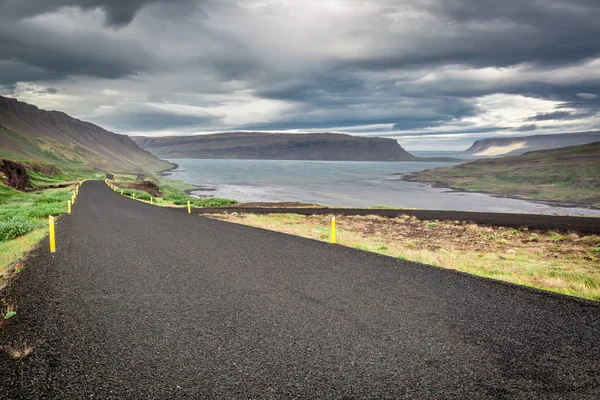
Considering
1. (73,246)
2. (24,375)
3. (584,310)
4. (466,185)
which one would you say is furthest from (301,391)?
(466,185)

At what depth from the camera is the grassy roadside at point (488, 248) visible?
11.5 meters

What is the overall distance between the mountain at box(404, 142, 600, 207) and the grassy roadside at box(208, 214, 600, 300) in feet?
297

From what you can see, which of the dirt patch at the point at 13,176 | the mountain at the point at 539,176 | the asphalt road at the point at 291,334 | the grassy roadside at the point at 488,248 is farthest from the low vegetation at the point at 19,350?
the mountain at the point at 539,176

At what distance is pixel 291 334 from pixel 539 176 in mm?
160085

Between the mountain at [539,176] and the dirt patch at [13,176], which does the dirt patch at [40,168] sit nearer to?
the dirt patch at [13,176]

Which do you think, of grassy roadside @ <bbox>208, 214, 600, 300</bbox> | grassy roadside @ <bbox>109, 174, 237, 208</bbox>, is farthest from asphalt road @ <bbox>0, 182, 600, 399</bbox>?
grassy roadside @ <bbox>109, 174, 237, 208</bbox>

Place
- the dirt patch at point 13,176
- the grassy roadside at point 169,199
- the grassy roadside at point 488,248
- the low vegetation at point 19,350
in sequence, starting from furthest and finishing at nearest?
the dirt patch at point 13,176
the grassy roadside at point 169,199
the grassy roadside at point 488,248
the low vegetation at point 19,350

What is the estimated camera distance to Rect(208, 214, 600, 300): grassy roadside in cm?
1151

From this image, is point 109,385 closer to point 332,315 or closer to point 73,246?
point 332,315

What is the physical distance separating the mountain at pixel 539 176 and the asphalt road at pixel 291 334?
109 m

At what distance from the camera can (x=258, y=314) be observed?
7406 millimetres

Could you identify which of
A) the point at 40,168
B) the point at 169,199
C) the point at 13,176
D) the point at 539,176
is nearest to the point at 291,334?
the point at 169,199

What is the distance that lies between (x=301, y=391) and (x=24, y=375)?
156 inches

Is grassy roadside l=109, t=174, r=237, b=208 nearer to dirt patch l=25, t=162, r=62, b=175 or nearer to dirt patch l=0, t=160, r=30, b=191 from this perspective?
dirt patch l=0, t=160, r=30, b=191
